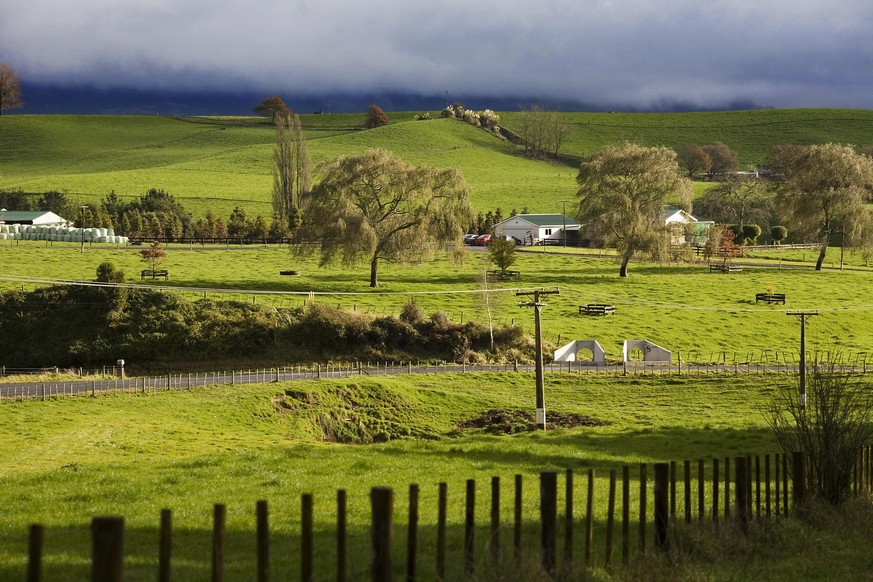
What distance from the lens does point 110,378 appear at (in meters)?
53.1

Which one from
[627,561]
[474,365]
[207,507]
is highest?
[627,561]

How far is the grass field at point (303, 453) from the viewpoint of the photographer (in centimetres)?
1370

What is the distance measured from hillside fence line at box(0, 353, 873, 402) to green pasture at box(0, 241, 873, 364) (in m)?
2.80

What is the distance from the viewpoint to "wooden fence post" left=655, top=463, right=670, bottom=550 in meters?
11.7

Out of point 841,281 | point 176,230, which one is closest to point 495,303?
point 841,281

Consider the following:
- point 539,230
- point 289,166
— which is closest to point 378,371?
point 539,230

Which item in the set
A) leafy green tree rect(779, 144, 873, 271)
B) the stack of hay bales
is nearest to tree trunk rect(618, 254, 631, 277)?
leafy green tree rect(779, 144, 873, 271)

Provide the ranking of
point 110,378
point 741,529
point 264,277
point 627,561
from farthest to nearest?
point 264,277, point 110,378, point 741,529, point 627,561

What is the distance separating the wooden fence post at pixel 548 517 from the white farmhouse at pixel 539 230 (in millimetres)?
116761

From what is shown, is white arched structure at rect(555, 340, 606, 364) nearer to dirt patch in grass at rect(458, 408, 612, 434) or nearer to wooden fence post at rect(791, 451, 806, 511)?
dirt patch in grass at rect(458, 408, 612, 434)

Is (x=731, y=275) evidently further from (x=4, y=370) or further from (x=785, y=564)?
(x=785, y=564)

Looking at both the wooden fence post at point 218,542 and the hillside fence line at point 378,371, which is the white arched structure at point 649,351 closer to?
the hillside fence line at point 378,371

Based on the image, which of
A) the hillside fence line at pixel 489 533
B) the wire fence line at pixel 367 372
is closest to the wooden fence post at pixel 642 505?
the hillside fence line at pixel 489 533

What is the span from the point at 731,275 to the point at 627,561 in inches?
3426
